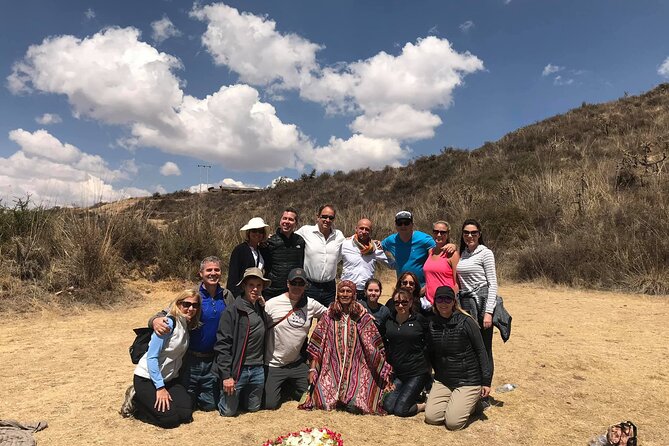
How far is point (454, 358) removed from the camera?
150 inches

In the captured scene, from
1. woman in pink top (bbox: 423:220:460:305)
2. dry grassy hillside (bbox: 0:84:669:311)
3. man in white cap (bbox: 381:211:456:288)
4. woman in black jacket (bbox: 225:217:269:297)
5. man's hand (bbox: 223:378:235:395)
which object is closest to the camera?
man's hand (bbox: 223:378:235:395)

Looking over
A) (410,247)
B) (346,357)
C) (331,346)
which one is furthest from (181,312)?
(410,247)

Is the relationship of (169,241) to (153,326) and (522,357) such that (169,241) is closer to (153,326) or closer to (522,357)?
(153,326)

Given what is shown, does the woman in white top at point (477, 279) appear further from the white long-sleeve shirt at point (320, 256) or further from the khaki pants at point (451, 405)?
the white long-sleeve shirt at point (320, 256)

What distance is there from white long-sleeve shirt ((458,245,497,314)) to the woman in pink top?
76 mm

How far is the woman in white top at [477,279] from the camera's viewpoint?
3930mm

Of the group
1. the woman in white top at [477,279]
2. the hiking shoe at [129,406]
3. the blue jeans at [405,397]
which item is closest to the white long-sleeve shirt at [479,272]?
the woman in white top at [477,279]

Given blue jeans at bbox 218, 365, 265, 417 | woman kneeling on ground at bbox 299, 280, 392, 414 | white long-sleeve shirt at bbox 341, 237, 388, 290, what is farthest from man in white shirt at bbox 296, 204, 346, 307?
blue jeans at bbox 218, 365, 265, 417

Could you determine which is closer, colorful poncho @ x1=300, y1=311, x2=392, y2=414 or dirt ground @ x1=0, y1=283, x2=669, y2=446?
dirt ground @ x1=0, y1=283, x2=669, y2=446

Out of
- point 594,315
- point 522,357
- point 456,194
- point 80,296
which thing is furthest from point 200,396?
point 456,194

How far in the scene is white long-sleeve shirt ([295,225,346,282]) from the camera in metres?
4.66

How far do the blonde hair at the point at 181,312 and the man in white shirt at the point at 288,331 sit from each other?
625 millimetres

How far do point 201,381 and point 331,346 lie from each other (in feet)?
3.92

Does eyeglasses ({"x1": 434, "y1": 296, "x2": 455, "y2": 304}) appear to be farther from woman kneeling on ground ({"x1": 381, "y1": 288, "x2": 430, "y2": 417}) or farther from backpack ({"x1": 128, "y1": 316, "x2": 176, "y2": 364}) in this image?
backpack ({"x1": 128, "y1": 316, "x2": 176, "y2": 364})
